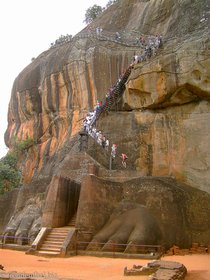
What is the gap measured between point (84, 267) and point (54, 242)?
161 inches

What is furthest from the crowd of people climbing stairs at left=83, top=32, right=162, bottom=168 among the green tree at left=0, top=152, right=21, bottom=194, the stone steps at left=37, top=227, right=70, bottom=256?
the green tree at left=0, top=152, right=21, bottom=194

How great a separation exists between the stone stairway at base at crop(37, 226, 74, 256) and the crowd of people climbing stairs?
737 centimetres

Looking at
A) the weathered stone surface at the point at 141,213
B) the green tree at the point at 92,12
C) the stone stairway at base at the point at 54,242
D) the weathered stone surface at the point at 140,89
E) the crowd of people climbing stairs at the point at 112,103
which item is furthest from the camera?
the green tree at the point at 92,12

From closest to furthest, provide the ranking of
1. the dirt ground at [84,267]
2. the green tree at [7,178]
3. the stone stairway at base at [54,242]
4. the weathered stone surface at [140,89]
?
the dirt ground at [84,267] → the stone stairway at base at [54,242] → the weathered stone surface at [140,89] → the green tree at [7,178]

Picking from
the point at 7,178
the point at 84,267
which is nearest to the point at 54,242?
the point at 84,267

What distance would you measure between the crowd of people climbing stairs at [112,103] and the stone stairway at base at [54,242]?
24.2 feet

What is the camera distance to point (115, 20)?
117ft

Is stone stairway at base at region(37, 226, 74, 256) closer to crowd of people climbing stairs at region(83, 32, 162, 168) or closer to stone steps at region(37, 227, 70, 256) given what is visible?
stone steps at region(37, 227, 70, 256)

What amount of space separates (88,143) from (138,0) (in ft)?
69.0

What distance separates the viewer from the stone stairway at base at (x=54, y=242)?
14.1 m

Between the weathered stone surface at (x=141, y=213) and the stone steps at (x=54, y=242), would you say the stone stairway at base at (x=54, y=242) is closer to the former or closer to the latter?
the stone steps at (x=54, y=242)

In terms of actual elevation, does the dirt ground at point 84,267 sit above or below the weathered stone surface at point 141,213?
below

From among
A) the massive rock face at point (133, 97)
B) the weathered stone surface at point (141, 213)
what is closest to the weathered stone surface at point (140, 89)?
the massive rock face at point (133, 97)

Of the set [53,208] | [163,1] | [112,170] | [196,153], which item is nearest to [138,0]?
[163,1]
